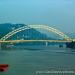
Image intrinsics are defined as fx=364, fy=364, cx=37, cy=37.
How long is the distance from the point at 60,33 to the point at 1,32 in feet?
22.1

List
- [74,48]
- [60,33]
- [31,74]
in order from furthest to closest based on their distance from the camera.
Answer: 1. [74,48]
2. [60,33]
3. [31,74]

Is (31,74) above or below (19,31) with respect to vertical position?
below

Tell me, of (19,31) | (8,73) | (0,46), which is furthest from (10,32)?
(8,73)

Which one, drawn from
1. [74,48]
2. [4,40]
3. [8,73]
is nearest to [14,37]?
[4,40]

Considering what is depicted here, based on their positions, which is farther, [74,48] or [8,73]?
[74,48]

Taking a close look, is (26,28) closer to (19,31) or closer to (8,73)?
(19,31)

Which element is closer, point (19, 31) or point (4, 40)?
point (4, 40)

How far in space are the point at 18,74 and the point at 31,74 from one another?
45 centimetres

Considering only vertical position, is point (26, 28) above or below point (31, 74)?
above

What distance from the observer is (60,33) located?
3625 centimetres

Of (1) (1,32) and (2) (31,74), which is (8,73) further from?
(1) (1,32)

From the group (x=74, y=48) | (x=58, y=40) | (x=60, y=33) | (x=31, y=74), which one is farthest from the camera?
(x=74, y=48)

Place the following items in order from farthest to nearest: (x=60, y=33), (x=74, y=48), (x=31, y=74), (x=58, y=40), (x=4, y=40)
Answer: (x=74, y=48) → (x=60, y=33) → (x=4, y=40) → (x=58, y=40) → (x=31, y=74)

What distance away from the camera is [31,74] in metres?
12.4
